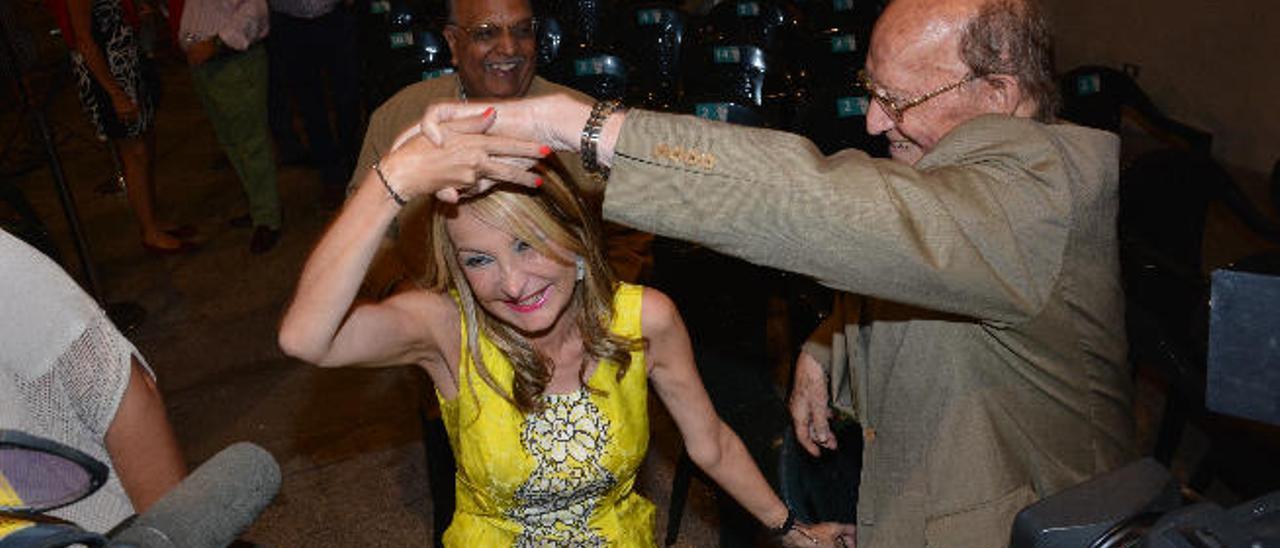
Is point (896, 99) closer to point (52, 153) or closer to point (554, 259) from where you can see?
point (554, 259)

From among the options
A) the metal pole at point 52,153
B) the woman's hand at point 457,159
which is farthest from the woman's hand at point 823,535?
the metal pole at point 52,153

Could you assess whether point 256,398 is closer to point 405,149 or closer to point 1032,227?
point 405,149

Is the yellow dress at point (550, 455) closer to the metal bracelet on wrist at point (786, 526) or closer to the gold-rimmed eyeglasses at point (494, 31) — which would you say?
the metal bracelet on wrist at point (786, 526)

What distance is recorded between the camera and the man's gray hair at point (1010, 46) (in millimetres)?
1634

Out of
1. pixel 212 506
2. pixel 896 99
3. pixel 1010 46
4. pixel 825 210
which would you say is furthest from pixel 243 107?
pixel 212 506

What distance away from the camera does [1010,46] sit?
1639 millimetres

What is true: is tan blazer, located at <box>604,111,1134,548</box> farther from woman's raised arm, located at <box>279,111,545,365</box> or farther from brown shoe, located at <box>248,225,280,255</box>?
brown shoe, located at <box>248,225,280,255</box>

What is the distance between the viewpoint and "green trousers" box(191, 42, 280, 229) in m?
6.12

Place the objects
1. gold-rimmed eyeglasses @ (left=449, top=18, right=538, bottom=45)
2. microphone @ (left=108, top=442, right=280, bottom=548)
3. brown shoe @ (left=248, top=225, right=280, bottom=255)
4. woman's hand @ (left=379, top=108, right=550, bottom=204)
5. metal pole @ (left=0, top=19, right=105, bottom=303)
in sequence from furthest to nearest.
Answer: brown shoe @ (left=248, top=225, right=280, bottom=255) → metal pole @ (left=0, top=19, right=105, bottom=303) → gold-rimmed eyeglasses @ (left=449, top=18, right=538, bottom=45) → woman's hand @ (left=379, top=108, right=550, bottom=204) → microphone @ (left=108, top=442, right=280, bottom=548)

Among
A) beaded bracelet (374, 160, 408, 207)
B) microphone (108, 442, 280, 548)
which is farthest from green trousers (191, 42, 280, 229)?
microphone (108, 442, 280, 548)

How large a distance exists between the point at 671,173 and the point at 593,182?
1.56 metres

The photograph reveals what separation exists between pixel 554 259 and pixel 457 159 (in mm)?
637

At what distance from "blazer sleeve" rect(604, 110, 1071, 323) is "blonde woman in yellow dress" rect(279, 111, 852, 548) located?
2.32ft

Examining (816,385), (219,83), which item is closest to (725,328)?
(816,385)
